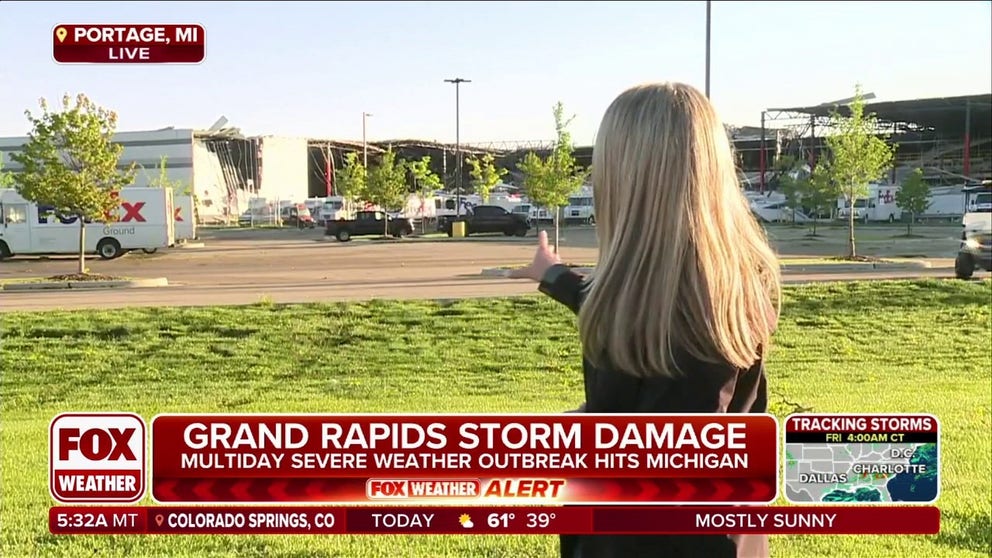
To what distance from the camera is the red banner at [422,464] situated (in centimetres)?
215

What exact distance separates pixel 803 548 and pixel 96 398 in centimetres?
288

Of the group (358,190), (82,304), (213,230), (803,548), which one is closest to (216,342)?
(82,304)

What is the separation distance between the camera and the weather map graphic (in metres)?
2.36

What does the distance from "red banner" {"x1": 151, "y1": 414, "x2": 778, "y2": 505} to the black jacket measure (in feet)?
0.65

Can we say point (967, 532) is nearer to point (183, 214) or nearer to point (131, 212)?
point (183, 214)

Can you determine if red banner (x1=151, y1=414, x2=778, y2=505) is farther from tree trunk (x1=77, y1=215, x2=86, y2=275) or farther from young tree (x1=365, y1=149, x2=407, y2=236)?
tree trunk (x1=77, y1=215, x2=86, y2=275)

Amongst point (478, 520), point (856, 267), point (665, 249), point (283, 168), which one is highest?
point (283, 168)

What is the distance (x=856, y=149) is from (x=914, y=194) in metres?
0.91

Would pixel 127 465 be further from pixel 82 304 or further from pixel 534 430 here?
pixel 82 304

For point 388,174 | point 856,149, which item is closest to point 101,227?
point 388,174

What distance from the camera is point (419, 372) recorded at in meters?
5.18

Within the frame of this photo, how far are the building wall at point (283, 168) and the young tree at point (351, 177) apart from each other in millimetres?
144

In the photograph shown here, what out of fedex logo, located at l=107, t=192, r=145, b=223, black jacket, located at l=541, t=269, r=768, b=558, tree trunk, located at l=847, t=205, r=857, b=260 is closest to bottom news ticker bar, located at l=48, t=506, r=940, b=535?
black jacket, located at l=541, t=269, r=768, b=558

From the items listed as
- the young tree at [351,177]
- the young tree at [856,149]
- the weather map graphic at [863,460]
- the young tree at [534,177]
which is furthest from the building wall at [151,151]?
the young tree at [856,149]
